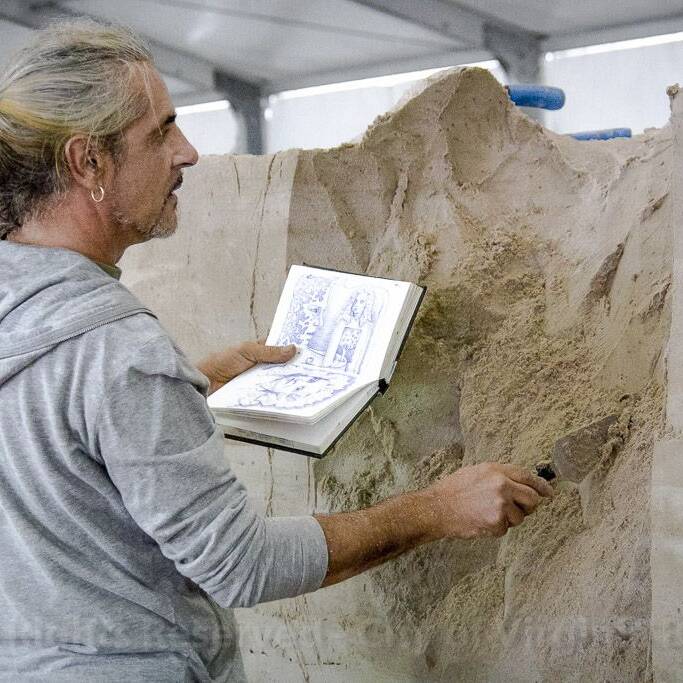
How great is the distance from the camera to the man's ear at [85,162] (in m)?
1.27

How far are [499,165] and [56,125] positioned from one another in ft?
3.87

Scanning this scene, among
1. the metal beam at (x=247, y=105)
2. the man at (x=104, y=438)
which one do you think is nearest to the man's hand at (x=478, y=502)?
the man at (x=104, y=438)

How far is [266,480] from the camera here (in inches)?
90.9

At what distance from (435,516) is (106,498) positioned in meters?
0.53

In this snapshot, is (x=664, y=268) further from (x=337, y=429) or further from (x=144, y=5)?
(x=144, y=5)

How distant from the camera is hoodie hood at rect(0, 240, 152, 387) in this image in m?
1.17

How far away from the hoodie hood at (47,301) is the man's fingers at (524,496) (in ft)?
2.21

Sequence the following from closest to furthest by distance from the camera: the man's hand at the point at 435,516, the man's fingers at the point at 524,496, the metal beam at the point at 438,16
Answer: the man's hand at the point at 435,516 < the man's fingers at the point at 524,496 < the metal beam at the point at 438,16

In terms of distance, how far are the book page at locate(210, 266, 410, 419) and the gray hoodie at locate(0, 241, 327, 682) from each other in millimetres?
415

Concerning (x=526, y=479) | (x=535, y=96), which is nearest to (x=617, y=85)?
(x=535, y=96)

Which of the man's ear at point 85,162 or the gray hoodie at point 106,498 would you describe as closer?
the gray hoodie at point 106,498

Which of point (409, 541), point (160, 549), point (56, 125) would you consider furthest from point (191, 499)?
point (56, 125)

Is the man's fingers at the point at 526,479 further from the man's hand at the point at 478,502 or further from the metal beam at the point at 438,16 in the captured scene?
the metal beam at the point at 438,16

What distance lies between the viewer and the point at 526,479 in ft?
5.05
